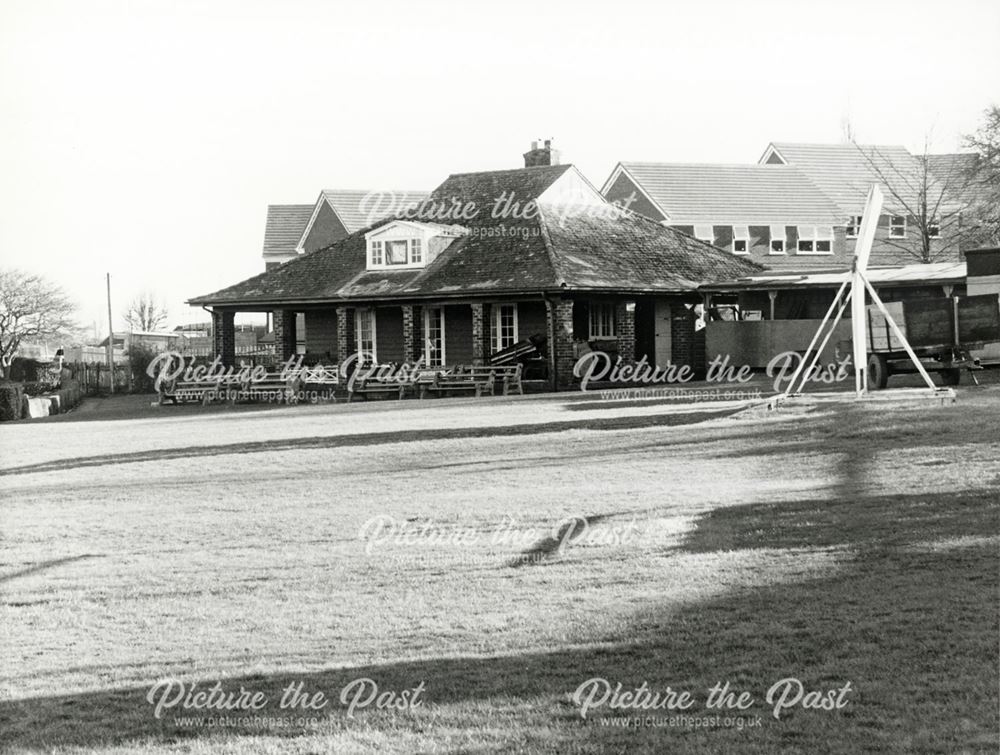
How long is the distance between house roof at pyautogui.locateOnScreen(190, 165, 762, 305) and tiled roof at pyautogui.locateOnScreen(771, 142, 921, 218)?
23.3 metres

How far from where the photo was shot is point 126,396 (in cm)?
4581

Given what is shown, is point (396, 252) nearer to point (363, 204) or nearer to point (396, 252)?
point (396, 252)

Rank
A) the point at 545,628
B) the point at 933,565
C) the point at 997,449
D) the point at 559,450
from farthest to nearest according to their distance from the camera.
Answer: the point at 559,450, the point at 997,449, the point at 933,565, the point at 545,628

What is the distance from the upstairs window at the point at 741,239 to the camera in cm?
5988

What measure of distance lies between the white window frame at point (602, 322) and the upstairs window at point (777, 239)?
2320 cm

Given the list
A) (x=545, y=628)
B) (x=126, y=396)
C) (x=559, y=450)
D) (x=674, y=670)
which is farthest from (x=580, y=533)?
(x=126, y=396)

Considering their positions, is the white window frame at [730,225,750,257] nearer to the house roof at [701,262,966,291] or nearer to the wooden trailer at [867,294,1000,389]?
the house roof at [701,262,966,291]

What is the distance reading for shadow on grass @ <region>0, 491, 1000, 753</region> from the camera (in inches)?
267

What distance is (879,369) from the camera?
25000 mm

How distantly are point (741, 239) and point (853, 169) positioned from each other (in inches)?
388

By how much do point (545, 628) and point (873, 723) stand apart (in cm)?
267

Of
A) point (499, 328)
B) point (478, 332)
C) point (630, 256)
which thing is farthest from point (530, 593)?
point (630, 256)

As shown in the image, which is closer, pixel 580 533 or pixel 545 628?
pixel 545 628

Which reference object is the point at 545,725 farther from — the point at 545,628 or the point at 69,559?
the point at 69,559
